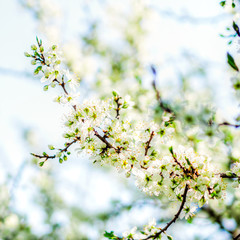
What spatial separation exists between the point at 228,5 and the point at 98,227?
577cm

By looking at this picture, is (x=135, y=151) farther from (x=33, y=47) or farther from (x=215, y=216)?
(x=215, y=216)

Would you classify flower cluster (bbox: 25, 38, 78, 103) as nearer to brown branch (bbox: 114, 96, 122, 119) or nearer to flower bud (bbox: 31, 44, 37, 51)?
flower bud (bbox: 31, 44, 37, 51)

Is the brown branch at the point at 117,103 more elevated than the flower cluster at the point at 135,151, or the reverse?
the brown branch at the point at 117,103

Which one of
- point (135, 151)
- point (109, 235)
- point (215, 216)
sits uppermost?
point (215, 216)

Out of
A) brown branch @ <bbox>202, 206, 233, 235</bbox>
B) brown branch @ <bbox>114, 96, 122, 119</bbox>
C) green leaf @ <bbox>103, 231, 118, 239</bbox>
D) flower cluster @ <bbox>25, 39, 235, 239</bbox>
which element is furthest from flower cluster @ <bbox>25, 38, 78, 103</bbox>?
brown branch @ <bbox>202, 206, 233, 235</bbox>

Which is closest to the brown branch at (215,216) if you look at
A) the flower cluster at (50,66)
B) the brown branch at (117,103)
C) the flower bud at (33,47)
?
the brown branch at (117,103)

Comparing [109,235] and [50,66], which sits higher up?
[50,66]

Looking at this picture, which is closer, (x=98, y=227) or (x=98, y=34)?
(x=98, y=227)

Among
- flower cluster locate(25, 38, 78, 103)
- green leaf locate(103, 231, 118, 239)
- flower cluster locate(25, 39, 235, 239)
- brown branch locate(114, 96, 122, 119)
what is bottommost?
green leaf locate(103, 231, 118, 239)

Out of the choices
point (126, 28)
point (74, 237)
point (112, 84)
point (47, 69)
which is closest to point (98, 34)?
point (126, 28)

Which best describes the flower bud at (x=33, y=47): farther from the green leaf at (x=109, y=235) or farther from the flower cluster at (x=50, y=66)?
the green leaf at (x=109, y=235)

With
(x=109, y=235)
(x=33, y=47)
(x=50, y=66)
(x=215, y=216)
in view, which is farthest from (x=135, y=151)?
(x=215, y=216)

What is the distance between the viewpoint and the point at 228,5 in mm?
1726

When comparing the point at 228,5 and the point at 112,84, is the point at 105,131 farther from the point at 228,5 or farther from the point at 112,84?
the point at 112,84
